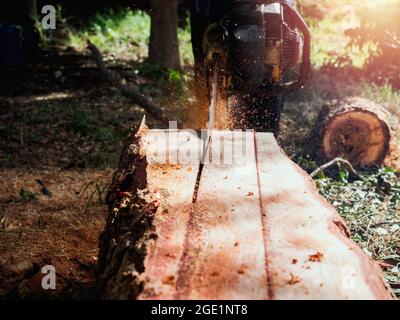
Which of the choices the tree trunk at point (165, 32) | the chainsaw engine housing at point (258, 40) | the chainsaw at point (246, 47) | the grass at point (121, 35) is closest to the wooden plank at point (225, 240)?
the chainsaw at point (246, 47)

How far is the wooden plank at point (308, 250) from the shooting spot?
1.91 metres

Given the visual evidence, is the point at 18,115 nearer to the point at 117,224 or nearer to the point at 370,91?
the point at 117,224

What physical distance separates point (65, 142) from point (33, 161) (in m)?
0.58

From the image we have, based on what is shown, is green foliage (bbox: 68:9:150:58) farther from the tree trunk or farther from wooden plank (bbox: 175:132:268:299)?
wooden plank (bbox: 175:132:268:299)

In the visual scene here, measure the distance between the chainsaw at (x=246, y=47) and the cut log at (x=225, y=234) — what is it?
3.32 ft

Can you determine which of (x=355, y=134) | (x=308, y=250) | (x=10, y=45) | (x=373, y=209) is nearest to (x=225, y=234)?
(x=308, y=250)

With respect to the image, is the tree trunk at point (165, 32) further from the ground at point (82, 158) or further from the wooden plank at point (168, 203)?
the wooden plank at point (168, 203)

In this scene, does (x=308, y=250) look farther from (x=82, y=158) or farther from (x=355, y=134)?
(x=82, y=158)

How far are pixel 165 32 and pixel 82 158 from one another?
332 cm

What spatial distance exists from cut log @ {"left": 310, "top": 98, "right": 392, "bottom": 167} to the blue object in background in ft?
17.5

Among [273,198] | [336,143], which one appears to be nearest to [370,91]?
[336,143]

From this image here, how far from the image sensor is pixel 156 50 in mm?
8258

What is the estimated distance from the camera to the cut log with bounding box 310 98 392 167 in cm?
530

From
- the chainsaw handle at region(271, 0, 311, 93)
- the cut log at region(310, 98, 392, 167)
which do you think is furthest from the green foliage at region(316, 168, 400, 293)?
the chainsaw handle at region(271, 0, 311, 93)
